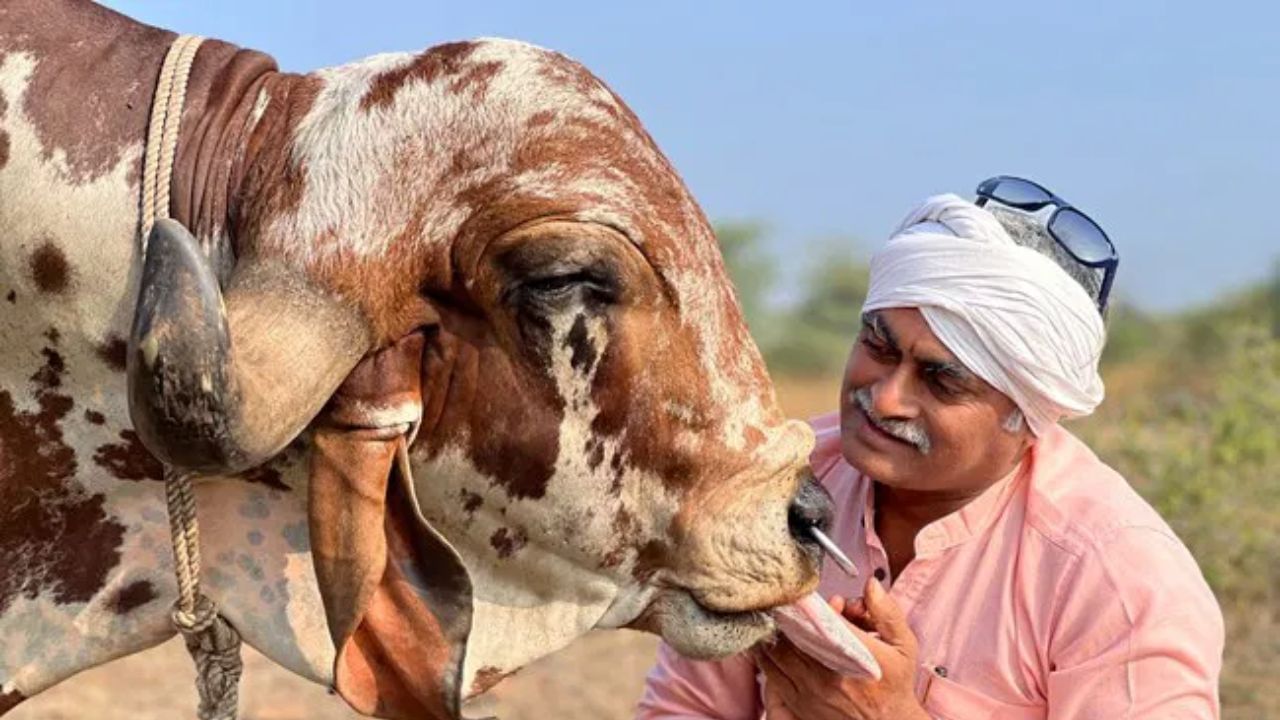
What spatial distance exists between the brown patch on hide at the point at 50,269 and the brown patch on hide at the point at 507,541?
0.85 meters

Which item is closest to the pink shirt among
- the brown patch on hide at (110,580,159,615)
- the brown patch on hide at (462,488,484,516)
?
the brown patch on hide at (462,488,484,516)

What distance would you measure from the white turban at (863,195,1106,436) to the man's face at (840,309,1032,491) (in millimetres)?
38

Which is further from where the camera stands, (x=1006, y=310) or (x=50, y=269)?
(x=1006, y=310)

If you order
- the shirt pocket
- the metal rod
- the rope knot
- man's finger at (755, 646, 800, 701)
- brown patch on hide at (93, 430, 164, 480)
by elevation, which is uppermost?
brown patch on hide at (93, 430, 164, 480)

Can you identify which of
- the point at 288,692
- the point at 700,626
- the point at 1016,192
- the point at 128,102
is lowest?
the point at 288,692

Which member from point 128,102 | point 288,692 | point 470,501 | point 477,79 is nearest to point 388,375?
point 470,501

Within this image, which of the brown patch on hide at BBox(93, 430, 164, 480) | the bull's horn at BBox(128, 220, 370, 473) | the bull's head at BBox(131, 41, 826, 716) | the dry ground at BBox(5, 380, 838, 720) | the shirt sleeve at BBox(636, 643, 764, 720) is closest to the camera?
the bull's horn at BBox(128, 220, 370, 473)

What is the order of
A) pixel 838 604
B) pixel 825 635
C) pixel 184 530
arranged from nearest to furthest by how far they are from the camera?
pixel 184 530, pixel 825 635, pixel 838 604

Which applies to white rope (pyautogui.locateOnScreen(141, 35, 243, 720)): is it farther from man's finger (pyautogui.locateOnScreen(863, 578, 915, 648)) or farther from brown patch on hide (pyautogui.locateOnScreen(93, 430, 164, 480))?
man's finger (pyautogui.locateOnScreen(863, 578, 915, 648))

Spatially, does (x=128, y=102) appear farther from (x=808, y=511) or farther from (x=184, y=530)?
(x=808, y=511)

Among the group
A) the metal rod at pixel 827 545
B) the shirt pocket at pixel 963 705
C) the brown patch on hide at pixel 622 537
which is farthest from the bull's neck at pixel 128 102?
the shirt pocket at pixel 963 705

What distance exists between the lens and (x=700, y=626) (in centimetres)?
337

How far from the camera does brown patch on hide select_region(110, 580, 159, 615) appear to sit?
11.0ft

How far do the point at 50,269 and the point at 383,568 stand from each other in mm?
740
